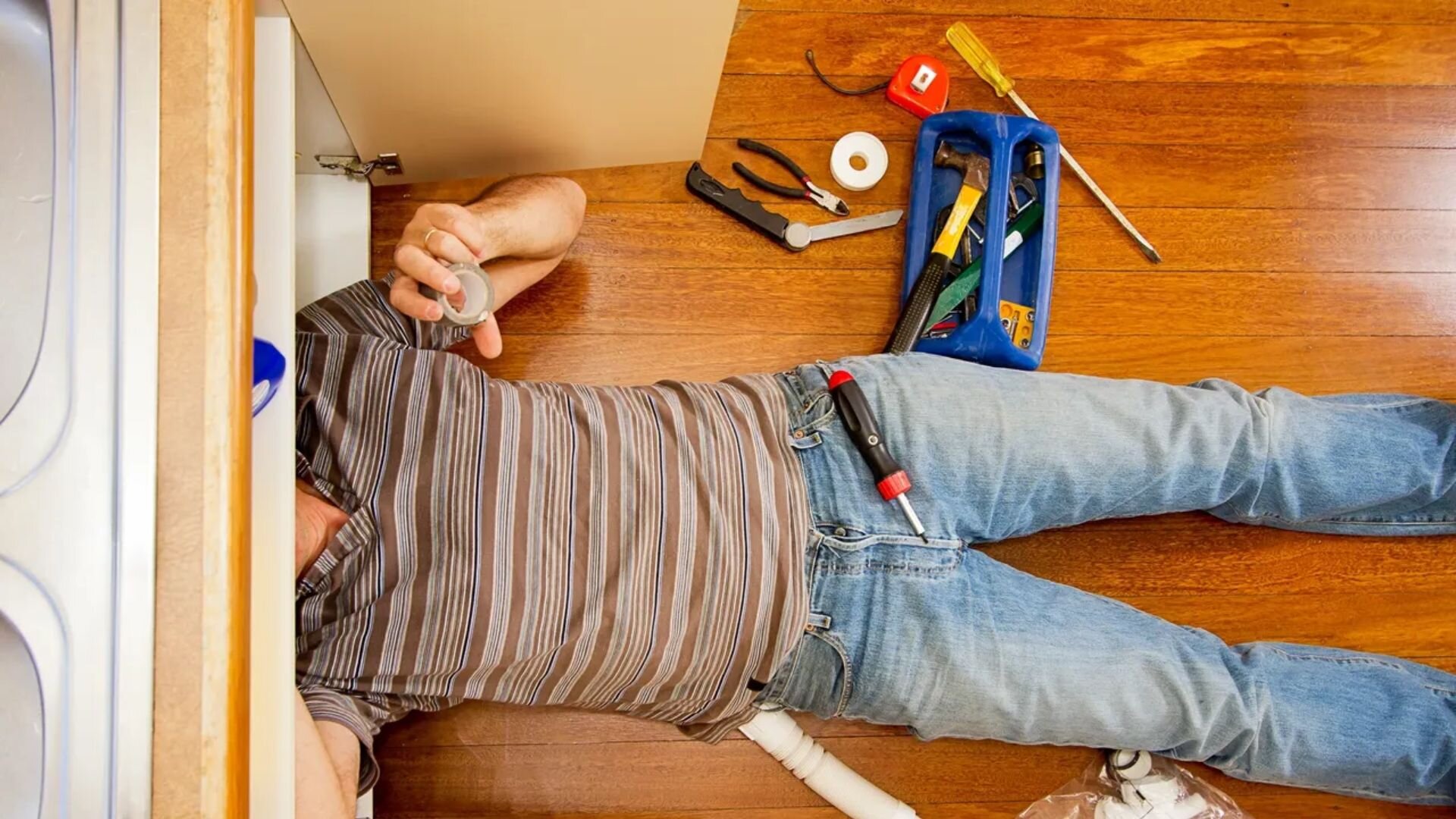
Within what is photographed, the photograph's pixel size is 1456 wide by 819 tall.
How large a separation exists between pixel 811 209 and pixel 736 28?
278mm

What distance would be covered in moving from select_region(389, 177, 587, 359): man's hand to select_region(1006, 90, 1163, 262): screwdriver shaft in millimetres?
648

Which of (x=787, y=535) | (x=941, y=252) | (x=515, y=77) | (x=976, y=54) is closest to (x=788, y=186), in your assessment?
(x=941, y=252)

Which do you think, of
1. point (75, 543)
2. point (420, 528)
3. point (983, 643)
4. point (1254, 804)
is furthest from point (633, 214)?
point (1254, 804)

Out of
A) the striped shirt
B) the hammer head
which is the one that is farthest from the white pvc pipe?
the hammer head

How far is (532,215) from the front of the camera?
A: 3.47ft

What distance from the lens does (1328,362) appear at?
1.36 meters

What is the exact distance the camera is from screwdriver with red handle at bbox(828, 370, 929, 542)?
1.04 meters

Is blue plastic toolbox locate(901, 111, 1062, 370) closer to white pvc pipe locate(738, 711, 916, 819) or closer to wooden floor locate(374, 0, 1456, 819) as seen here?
wooden floor locate(374, 0, 1456, 819)

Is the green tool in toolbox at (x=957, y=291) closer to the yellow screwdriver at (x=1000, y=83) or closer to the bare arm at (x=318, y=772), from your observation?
the yellow screwdriver at (x=1000, y=83)

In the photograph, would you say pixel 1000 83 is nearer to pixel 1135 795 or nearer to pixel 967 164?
pixel 967 164

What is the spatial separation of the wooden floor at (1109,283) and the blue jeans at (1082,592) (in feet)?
0.44

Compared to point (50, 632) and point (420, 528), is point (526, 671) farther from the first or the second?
point (50, 632)

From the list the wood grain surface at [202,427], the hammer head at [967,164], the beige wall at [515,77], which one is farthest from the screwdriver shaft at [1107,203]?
the wood grain surface at [202,427]

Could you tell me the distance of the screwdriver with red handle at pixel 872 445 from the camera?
104 cm
